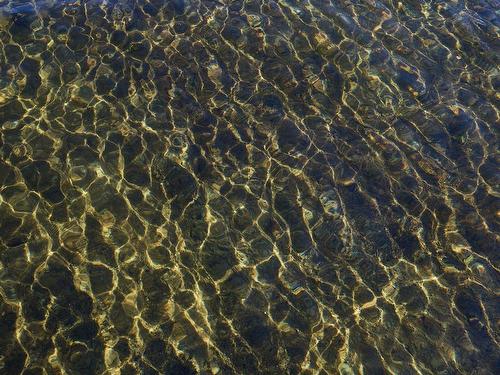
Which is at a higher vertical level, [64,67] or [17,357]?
[64,67]

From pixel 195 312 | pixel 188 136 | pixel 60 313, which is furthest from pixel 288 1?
pixel 60 313

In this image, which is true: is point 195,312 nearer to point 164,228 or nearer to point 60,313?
point 164,228

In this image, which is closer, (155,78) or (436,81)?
(155,78)

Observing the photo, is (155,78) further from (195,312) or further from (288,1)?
(195,312)

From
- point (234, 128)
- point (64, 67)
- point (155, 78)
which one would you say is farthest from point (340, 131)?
point (64, 67)

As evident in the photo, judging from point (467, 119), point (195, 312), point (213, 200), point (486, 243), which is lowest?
point (195, 312)

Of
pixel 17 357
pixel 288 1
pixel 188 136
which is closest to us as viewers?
pixel 17 357

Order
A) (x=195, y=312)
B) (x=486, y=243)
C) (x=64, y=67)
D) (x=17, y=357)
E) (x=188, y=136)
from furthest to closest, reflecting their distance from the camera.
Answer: (x=64, y=67) < (x=188, y=136) < (x=486, y=243) < (x=195, y=312) < (x=17, y=357)
